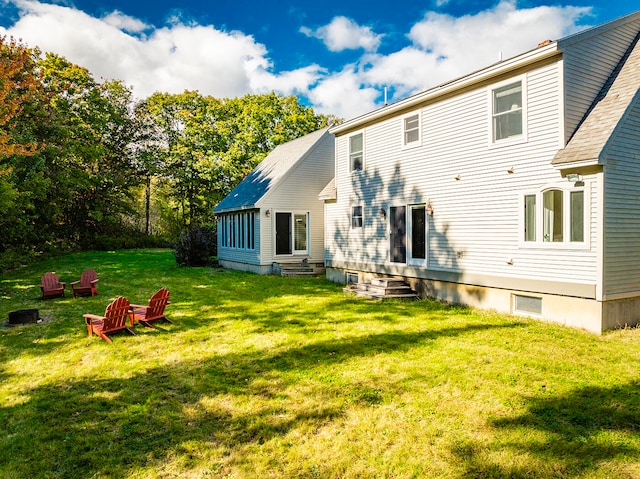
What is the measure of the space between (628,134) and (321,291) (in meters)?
9.61

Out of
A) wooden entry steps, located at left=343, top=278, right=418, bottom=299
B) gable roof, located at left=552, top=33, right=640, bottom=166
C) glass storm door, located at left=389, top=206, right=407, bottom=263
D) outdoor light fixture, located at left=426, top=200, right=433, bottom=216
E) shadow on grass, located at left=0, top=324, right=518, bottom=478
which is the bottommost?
shadow on grass, located at left=0, top=324, right=518, bottom=478

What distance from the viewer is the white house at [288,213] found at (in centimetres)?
1862

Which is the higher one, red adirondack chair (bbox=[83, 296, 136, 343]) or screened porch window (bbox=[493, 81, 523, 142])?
screened porch window (bbox=[493, 81, 523, 142])

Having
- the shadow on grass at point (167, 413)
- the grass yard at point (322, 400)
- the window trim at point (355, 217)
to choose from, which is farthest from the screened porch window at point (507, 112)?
the shadow on grass at point (167, 413)

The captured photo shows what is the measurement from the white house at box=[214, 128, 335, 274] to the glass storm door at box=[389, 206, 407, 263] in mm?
6599

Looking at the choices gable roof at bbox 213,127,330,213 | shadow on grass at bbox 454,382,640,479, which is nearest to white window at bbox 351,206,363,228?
gable roof at bbox 213,127,330,213

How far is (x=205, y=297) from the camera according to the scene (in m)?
12.5

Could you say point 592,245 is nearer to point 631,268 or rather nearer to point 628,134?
point 631,268

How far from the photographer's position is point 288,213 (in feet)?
62.7

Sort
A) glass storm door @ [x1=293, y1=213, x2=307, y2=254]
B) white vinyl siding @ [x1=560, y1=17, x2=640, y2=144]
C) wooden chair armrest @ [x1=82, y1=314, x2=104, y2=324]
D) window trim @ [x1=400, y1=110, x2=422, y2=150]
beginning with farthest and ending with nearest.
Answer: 1. glass storm door @ [x1=293, y1=213, x2=307, y2=254]
2. window trim @ [x1=400, y1=110, x2=422, y2=150]
3. white vinyl siding @ [x1=560, y1=17, x2=640, y2=144]
4. wooden chair armrest @ [x1=82, y1=314, x2=104, y2=324]

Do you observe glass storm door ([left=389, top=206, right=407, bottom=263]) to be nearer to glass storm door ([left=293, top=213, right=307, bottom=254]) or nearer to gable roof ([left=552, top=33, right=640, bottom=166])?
gable roof ([left=552, top=33, right=640, bottom=166])

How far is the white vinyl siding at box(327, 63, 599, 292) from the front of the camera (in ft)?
29.2

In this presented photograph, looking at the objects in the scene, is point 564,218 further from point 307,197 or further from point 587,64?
point 307,197

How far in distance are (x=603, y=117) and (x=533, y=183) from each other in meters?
1.93
